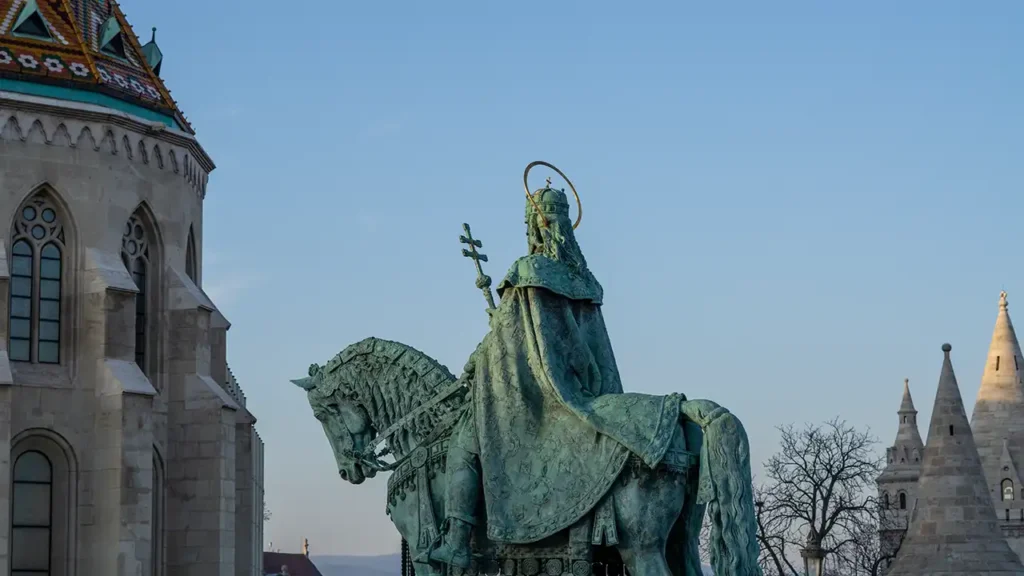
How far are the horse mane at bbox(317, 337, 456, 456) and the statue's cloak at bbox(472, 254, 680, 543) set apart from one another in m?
0.55

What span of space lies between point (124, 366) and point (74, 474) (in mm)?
2294

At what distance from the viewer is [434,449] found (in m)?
16.3

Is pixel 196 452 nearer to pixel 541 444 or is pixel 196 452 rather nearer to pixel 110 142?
pixel 110 142

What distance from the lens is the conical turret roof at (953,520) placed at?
1704 inches

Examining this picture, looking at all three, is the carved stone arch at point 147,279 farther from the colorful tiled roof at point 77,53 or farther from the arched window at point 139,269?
the colorful tiled roof at point 77,53

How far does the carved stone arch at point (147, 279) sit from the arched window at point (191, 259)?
1408mm

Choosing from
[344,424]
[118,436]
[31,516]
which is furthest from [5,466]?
[344,424]

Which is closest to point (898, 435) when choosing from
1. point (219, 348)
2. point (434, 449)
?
point (219, 348)

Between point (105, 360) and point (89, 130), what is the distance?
4.65 meters

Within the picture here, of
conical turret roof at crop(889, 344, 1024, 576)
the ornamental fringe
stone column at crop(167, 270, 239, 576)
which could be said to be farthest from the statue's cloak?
conical turret roof at crop(889, 344, 1024, 576)

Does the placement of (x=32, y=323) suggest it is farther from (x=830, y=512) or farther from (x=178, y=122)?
(x=830, y=512)

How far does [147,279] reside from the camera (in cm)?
3916

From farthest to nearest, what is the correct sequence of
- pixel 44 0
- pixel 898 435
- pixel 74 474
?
pixel 898 435, pixel 44 0, pixel 74 474

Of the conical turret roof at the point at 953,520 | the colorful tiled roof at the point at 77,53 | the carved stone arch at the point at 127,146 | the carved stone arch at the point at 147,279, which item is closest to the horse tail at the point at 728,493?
the carved stone arch at the point at 127,146
